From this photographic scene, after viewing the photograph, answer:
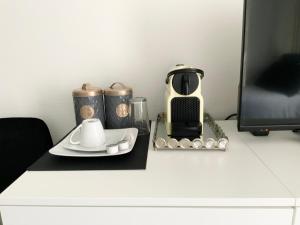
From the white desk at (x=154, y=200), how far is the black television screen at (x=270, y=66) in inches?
9.1

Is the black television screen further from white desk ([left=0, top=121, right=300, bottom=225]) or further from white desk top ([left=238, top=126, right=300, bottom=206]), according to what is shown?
white desk ([left=0, top=121, right=300, bottom=225])

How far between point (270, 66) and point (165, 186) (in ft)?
1.61

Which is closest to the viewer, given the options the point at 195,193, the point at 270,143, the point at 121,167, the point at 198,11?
the point at 195,193

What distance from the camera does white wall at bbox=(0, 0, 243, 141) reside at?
3.47 ft

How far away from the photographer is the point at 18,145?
1086 millimetres

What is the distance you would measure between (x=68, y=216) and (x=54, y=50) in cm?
77

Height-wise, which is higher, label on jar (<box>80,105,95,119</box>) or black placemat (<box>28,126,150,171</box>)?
label on jar (<box>80,105,95,119</box>)

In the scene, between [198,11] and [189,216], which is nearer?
[189,216]

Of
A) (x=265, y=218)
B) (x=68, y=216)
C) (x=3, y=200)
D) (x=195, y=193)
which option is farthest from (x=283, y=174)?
(x=3, y=200)

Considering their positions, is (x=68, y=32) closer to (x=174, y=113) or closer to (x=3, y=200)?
(x=174, y=113)

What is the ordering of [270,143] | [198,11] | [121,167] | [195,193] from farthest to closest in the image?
1. [198,11]
2. [270,143]
3. [121,167]
4. [195,193]

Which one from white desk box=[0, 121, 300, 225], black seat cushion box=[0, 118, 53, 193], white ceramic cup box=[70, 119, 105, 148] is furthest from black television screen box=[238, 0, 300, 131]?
black seat cushion box=[0, 118, 53, 193]

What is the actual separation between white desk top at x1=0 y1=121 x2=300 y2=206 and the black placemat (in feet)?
0.08

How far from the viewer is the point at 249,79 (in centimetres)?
77
